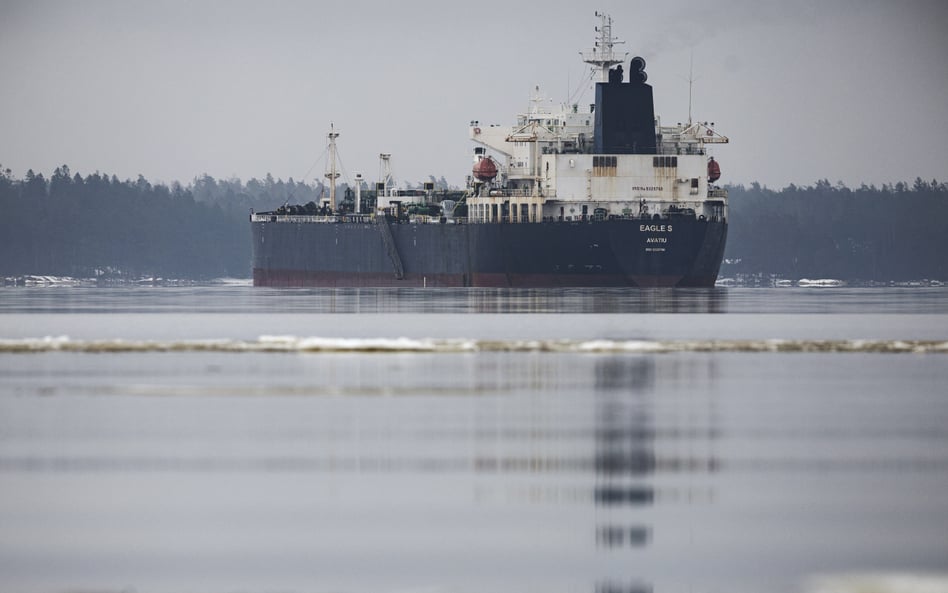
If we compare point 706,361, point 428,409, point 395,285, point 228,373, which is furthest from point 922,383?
point 395,285

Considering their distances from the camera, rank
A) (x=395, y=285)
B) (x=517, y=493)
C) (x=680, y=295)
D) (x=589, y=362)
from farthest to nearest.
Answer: (x=395, y=285), (x=680, y=295), (x=589, y=362), (x=517, y=493)

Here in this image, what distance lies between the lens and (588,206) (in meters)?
98.3

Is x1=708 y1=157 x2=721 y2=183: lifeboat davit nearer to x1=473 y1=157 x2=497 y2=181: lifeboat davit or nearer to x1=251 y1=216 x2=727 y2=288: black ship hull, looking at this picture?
x1=251 y1=216 x2=727 y2=288: black ship hull

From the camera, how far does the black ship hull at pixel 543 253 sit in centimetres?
9538

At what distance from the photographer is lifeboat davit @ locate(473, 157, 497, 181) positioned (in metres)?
103

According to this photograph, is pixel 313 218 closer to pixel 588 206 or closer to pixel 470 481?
pixel 588 206

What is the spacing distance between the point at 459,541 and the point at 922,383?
18186mm

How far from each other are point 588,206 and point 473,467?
7654 centimetres

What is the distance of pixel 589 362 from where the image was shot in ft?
127

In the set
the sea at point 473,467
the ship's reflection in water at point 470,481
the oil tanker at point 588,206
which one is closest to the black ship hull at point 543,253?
the oil tanker at point 588,206

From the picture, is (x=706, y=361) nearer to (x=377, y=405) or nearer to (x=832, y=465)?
(x=377, y=405)

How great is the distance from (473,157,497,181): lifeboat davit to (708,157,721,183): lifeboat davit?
1352 cm

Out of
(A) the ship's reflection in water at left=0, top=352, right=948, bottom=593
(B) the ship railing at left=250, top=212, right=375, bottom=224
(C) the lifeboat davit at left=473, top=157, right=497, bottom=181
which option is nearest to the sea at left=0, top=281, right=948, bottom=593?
(A) the ship's reflection in water at left=0, top=352, right=948, bottom=593

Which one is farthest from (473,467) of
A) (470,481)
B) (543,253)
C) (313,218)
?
→ (313,218)
